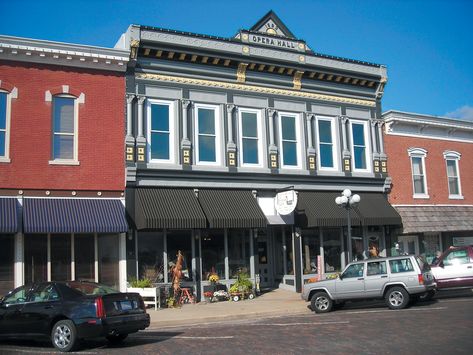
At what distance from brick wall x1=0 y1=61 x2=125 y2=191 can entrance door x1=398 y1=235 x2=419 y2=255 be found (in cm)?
1399

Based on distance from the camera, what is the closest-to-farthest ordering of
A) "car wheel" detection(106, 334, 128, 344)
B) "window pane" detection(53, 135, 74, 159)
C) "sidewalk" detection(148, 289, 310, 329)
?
"car wheel" detection(106, 334, 128, 344)
"sidewalk" detection(148, 289, 310, 329)
"window pane" detection(53, 135, 74, 159)

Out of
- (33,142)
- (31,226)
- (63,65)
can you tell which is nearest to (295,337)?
(31,226)

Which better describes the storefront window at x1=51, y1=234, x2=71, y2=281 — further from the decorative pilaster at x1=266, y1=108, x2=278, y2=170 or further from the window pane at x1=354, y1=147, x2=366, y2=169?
the window pane at x1=354, y1=147, x2=366, y2=169

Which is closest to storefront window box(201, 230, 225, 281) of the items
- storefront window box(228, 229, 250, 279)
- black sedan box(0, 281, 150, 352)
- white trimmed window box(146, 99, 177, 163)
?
storefront window box(228, 229, 250, 279)

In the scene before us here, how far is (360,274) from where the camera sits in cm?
1647

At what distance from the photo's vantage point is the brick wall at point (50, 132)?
18.1 metres

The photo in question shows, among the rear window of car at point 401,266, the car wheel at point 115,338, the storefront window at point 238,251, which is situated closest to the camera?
the car wheel at point 115,338

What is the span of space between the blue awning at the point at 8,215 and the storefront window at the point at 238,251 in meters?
8.05

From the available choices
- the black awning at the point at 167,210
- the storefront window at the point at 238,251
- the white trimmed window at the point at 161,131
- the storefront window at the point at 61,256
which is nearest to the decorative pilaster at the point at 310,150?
the storefront window at the point at 238,251

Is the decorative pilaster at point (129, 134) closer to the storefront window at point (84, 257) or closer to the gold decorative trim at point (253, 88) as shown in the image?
the gold decorative trim at point (253, 88)

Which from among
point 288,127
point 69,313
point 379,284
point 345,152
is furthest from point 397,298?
point 69,313

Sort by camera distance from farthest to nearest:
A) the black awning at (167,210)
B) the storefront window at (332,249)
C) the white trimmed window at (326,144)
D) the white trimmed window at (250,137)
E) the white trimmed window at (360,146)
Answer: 1. the white trimmed window at (360,146)
2. the white trimmed window at (326,144)
3. the storefront window at (332,249)
4. the white trimmed window at (250,137)
5. the black awning at (167,210)

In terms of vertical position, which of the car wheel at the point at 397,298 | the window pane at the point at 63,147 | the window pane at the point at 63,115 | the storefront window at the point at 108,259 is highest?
the window pane at the point at 63,115

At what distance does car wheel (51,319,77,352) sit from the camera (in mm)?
10609
